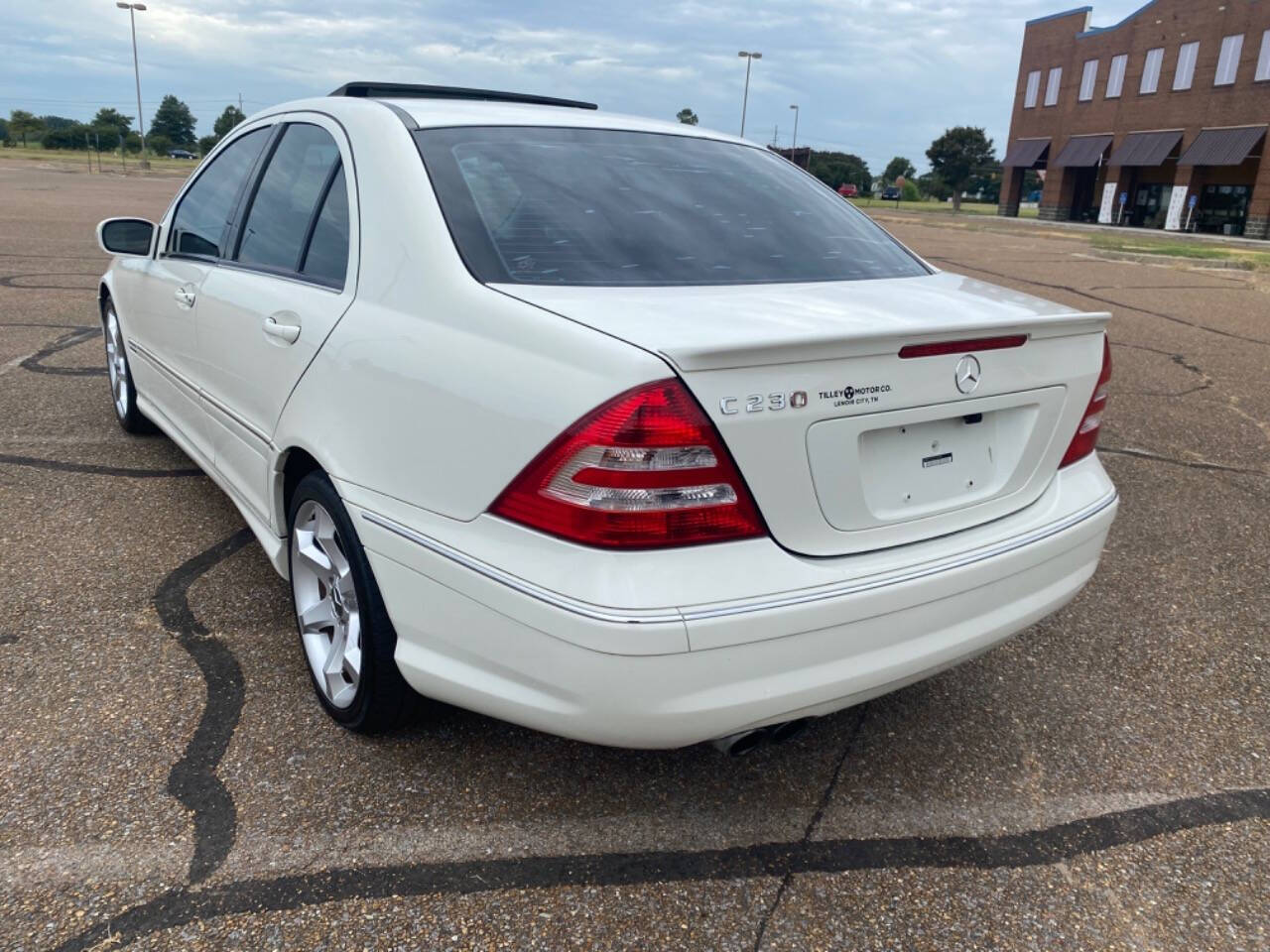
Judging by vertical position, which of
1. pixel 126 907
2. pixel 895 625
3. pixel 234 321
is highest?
pixel 234 321

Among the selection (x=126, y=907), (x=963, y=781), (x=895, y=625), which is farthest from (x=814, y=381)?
(x=126, y=907)

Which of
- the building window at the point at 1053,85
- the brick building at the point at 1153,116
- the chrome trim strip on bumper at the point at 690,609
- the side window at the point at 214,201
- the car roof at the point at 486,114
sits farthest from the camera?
the building window at the point at 1053,85

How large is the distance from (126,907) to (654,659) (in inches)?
48.5

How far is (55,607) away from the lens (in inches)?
129

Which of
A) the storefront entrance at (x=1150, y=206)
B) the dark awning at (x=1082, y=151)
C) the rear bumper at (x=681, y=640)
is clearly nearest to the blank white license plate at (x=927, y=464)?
the rear bumper at (x=681, y=640)

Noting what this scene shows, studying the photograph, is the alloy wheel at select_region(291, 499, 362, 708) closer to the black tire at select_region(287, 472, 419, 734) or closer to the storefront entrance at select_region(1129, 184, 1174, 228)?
the black tire at select_region(287, 472, 419, 734)

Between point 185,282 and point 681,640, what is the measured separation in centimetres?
273

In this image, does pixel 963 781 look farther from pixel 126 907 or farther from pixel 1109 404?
pixel 1109 404

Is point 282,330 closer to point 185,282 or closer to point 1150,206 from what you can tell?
A: point 185,282

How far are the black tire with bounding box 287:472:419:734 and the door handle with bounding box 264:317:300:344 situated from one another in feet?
1.28

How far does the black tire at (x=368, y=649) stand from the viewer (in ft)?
7.73

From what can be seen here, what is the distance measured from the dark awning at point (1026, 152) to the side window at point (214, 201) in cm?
5617

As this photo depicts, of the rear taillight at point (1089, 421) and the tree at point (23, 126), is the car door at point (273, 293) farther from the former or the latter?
the tree at point (23, 126)

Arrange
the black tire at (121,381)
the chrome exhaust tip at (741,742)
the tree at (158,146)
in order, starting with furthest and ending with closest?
the tree at (158,146), the black tire at (121,381), the chrome exhaust tip at (741,742)
